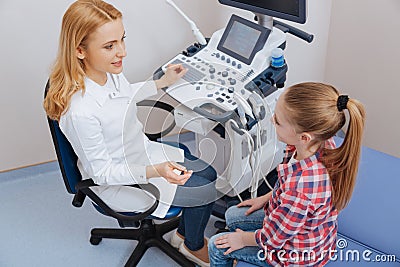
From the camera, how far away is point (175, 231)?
2.01m

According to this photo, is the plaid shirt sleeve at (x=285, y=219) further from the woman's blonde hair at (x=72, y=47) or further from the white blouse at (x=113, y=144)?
the woman's blonde hair at (x=72, y=47)

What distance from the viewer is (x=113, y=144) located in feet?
5.13

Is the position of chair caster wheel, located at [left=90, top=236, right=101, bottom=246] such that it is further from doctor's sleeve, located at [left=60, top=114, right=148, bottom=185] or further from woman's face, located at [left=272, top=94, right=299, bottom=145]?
woman's face, located at [left=272, top=94, right=299, bottom=145]

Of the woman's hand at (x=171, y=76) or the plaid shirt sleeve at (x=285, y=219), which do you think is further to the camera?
the woman's hand at (x=171, y=76)

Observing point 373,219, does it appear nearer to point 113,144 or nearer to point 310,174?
point 310,174

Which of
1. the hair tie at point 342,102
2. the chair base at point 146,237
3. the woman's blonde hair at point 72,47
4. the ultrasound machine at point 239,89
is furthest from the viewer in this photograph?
the chair base at point 146,237

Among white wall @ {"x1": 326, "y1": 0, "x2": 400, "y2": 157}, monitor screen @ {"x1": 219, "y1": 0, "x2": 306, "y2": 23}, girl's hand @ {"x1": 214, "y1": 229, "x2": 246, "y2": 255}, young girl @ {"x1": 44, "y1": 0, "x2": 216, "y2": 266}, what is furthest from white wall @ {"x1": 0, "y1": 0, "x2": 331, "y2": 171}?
girl's hand @ {"x1": 214, "y1": 229, "x2": 246, "y2": 255}

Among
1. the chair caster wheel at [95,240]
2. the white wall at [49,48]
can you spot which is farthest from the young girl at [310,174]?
the white wall at [49,48]

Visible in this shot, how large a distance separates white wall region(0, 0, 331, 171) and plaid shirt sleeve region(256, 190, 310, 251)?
3.57ft

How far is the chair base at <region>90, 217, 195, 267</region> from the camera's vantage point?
190 centimetres

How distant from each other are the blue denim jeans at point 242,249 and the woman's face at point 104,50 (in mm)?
592

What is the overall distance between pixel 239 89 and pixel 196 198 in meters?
0.41

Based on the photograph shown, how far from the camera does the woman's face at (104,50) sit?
1441 mm

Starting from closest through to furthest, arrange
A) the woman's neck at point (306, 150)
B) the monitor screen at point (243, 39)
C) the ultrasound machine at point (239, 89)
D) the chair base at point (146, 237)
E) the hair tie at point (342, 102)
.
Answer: the hair tie at point (342, 102), the woman's neck at point (306, 150), the ultrasound machine at point (239, 89), the monitor screen at point (243, 39), the chair base at point (146, 237)
